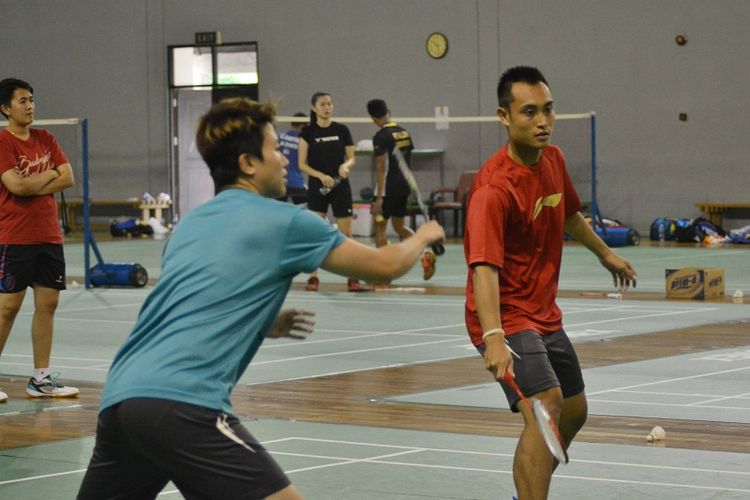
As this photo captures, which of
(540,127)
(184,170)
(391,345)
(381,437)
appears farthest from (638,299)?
(184,170)

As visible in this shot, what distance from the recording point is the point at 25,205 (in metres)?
9.45

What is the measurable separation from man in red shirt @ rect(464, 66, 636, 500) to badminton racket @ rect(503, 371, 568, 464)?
8 cm

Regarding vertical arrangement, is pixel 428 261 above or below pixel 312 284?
above

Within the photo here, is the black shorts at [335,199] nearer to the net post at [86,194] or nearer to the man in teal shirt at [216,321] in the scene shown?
the net post at [86,194]

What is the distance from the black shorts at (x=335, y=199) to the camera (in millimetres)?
16734

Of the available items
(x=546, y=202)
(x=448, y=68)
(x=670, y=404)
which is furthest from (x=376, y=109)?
(x=448, y=68)

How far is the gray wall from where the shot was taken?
26.2m

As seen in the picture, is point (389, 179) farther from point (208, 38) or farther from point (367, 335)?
point (208, 38)

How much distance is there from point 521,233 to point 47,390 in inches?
192

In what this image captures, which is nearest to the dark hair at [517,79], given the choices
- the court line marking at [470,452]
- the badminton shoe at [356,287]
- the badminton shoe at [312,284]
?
the court line marking at [470,452]

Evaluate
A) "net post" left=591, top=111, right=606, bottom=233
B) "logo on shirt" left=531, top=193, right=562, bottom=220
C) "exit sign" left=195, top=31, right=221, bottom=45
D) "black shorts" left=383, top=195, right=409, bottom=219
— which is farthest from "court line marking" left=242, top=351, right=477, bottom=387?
"exit sign" left=195, top=31, right=221, bottom=45

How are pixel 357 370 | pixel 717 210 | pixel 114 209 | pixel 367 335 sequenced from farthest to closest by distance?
pixel 114 209, pixel 717 210, pixel 367 335, pixel 357 370

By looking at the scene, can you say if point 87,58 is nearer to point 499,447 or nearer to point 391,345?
point 391,345

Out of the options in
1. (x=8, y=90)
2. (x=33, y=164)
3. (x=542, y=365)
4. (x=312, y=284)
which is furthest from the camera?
(x=312, y=284)
